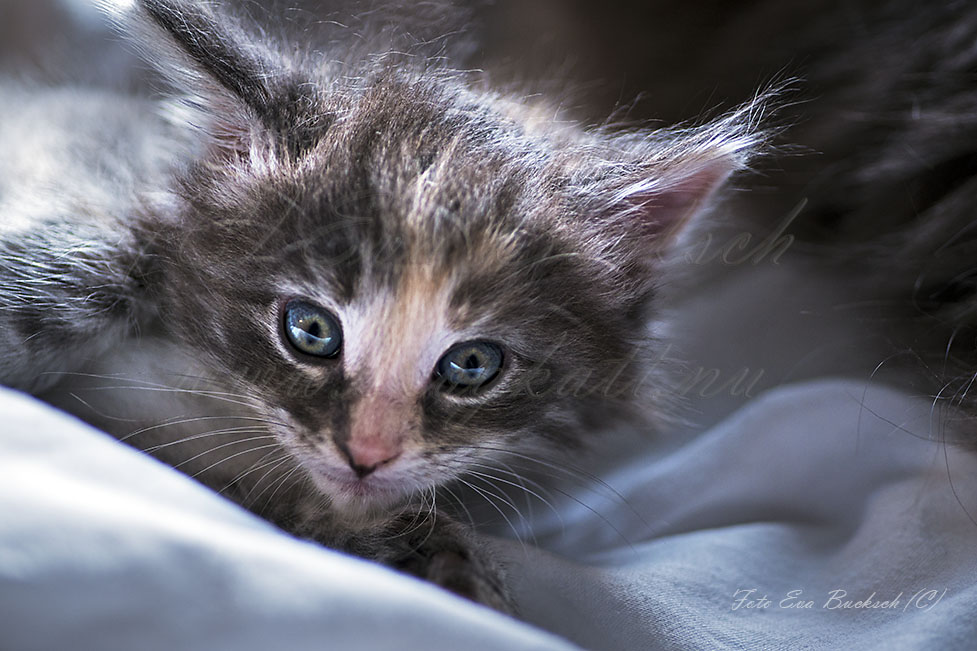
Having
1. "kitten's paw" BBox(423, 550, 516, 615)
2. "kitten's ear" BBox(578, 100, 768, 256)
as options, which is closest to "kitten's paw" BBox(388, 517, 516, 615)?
"kitten's paw" BBox(423, 550, 516, 615)

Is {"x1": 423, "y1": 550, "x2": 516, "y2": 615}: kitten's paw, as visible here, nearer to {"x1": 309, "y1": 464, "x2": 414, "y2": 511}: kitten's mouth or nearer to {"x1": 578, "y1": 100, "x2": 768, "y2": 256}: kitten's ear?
{"x1": 309, "y1": 464, "x2": 414, "y2": 511}: kitten's mouth

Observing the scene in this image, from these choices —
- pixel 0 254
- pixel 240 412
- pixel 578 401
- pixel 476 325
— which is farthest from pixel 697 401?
pixel 0 254

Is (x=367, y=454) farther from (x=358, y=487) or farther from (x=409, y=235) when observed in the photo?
(x=409, y=235)

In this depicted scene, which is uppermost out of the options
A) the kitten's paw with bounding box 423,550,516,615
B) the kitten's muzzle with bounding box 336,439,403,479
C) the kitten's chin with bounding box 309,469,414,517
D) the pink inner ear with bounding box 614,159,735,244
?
the pink inner ear with bounding box 614,159,735,244

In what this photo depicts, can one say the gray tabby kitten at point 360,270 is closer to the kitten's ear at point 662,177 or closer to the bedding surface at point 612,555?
the kitten's ear at point 662,177

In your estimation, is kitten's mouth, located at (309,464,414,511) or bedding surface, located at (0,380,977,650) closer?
bedding surface, located at (0,380,977,650)

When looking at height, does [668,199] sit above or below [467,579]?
above

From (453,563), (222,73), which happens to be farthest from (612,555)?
(222,73)
